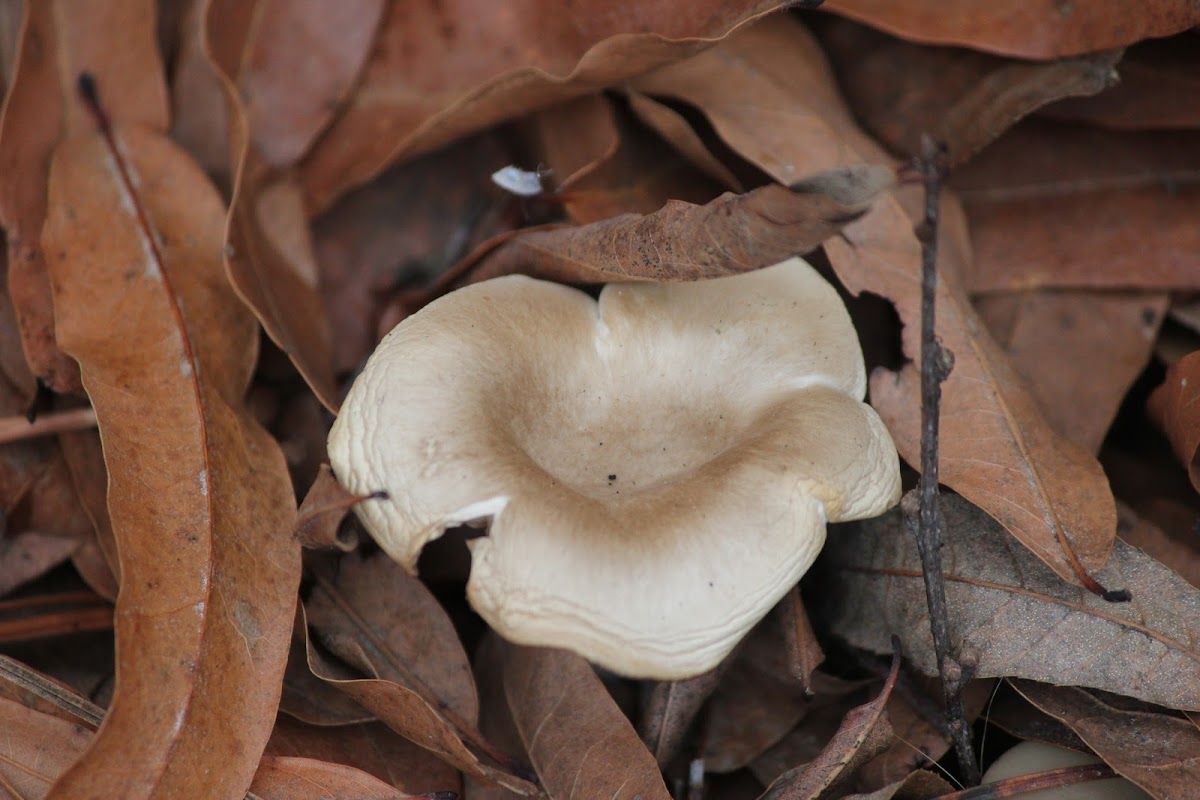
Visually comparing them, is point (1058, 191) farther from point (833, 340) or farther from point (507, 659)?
point (507, 659)

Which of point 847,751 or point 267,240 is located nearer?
point 847,751

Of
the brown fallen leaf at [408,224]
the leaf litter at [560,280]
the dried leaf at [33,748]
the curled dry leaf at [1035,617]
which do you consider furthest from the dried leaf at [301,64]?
the curled dry leaf at [1035,617]

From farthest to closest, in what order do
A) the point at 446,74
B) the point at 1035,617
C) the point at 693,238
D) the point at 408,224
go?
the point at 408,224, the point at 446,74, the point at 1035,617, the point at 693,238

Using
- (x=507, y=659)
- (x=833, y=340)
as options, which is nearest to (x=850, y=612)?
(x=833, y=340)

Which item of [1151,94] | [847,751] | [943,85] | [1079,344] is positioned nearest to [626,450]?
[847,751]

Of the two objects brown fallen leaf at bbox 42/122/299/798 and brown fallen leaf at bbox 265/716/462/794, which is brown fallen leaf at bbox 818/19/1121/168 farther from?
brown fallen leaf at bbox 265/716/462/794

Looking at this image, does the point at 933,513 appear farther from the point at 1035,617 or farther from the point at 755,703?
the point at 755,703

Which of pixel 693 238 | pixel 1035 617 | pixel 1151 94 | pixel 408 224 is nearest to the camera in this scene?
pixel 693 238
